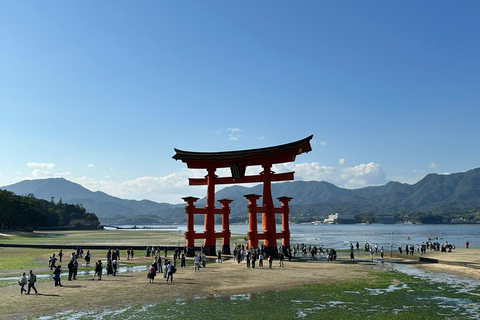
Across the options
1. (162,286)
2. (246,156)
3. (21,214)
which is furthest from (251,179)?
(21,214)

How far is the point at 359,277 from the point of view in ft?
87.8

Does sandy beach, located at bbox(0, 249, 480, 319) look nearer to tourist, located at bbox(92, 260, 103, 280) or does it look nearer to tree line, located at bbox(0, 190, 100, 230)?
tourist, located at bbox(92, 260, 103, 280)

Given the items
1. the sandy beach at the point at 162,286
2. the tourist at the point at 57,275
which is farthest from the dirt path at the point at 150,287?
the tourist at the point at 57,275

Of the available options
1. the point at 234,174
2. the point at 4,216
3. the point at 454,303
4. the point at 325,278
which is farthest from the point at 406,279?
the point at 4,216

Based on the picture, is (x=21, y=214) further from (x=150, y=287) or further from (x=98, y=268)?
(x=150, y=287)

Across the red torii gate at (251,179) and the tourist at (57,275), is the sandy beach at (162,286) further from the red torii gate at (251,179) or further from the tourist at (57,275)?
the red torii gate at (251,179)

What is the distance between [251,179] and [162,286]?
20.1 metres

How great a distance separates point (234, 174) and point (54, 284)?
22096 millimetres

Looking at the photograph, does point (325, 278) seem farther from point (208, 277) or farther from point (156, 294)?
point (156, 294)

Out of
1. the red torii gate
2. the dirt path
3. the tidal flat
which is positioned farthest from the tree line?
the dirt path

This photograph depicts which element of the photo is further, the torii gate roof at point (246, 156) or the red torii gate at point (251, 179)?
the red torii gate at point (251, 179)

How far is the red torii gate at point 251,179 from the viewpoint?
37.8m

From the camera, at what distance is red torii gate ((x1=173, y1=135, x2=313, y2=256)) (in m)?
37.8

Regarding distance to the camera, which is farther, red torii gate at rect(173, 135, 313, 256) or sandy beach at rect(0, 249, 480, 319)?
red torii gate at rect(173, 135, 313, 256)
